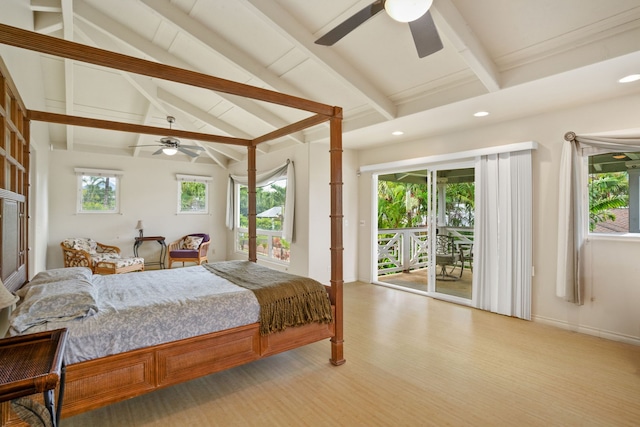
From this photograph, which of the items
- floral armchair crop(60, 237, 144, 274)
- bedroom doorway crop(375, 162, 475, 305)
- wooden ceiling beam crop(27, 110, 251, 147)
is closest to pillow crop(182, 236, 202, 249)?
floral armchair crop(60, 237, 144, 274)

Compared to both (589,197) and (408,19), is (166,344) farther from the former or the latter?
(589,197)

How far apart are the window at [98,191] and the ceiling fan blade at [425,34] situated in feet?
22.2

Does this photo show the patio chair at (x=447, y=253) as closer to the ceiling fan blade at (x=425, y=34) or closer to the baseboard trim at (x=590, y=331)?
the baseboard trim at (x=590, y=331)

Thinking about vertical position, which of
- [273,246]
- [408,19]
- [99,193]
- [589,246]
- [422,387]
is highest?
[408,19]

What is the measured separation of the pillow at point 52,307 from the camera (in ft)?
5.96

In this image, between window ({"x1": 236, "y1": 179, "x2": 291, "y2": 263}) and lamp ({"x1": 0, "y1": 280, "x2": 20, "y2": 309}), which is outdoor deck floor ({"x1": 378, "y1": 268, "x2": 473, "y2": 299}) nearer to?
window ({"x1": 236, "y1": 179, "x2": 291, "y2": 263})

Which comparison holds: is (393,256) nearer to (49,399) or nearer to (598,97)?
(598,97)

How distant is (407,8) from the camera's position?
5.89 ft

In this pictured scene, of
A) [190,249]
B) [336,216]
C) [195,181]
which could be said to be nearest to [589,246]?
[336,216]

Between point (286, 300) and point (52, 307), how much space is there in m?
1.52

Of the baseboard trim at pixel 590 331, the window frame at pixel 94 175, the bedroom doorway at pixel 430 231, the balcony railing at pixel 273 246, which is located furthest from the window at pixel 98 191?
the baseboard trim at pixel 590 331

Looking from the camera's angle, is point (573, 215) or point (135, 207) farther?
point (135, 207)

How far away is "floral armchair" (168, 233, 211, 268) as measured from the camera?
22.0 feet

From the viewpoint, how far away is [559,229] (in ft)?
11.5
